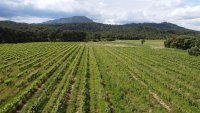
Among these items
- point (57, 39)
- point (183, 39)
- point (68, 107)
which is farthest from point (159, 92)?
point (57, 39)

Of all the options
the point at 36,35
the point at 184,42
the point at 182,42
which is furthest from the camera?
the point at 36,35

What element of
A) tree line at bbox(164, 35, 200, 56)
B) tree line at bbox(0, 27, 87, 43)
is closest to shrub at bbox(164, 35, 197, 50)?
tree line at bbox(164, 35, 200, 56)

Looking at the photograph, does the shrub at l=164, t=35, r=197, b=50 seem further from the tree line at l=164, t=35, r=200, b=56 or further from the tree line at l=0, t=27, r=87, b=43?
the tree line at l=0, t=27, r=87, b=43

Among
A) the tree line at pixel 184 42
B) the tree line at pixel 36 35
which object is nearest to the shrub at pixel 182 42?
the tree line at pixel 184 42

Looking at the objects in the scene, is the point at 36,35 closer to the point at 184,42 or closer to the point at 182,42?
the point at 182,42

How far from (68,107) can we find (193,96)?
1164 cm

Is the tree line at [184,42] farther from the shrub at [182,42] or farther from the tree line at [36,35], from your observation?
the tree line at [36,35]

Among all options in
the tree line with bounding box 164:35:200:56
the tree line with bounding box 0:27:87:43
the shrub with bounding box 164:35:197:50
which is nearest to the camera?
the tree line with bounding box 164:35:200:56

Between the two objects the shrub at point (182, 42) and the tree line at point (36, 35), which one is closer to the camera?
the shrub at point (182, 42)

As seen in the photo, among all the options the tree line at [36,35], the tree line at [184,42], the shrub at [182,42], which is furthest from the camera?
the tree line at [36,35]

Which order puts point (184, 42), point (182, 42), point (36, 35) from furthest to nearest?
point (36, 35)
point (182, 42)
point (184, 42)

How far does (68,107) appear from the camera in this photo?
61.5 ft

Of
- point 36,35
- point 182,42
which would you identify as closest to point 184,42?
point 182,42

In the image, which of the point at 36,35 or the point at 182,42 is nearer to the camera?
the point at 182,42
